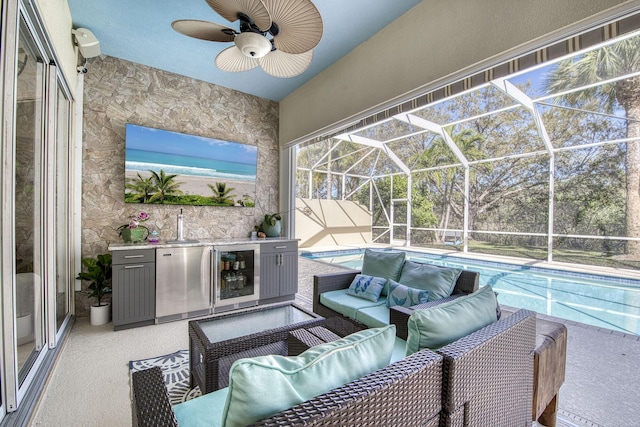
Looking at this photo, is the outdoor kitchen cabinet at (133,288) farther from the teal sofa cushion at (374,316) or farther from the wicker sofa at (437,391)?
the teal sofa cushion at (374,316)

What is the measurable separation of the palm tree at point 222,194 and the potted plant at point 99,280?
1.40 metres

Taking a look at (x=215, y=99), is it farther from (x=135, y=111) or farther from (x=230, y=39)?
(x=230, y=39)

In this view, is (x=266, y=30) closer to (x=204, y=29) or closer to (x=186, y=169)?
(x=204, y=29)

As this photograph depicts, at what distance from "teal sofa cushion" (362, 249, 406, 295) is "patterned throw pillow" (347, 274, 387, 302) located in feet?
0.27

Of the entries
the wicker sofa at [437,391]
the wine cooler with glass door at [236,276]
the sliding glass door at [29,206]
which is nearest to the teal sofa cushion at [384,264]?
the wicker sofa at [437,391]

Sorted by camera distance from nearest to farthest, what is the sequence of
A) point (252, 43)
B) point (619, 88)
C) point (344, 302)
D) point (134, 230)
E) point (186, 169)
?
point (252, 43)
point (344, 302)
point (134, 230)
point (186, 169)
point (619, 88)

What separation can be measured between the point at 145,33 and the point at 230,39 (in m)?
1.43

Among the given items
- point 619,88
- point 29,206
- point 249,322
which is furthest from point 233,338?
point 619,88

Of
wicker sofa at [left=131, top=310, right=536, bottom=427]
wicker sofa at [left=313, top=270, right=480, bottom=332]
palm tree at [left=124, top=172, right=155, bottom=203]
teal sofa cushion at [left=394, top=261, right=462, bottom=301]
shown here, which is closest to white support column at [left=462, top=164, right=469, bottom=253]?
wicker sofa at [left=313, top=270, right=480, bottom=332]

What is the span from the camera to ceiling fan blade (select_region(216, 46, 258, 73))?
221cm

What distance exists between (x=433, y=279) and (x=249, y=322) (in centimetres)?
145

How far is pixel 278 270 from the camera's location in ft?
12.4

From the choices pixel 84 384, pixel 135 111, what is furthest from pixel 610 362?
pixel 135 111

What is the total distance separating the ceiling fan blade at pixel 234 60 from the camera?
7.27 ft
